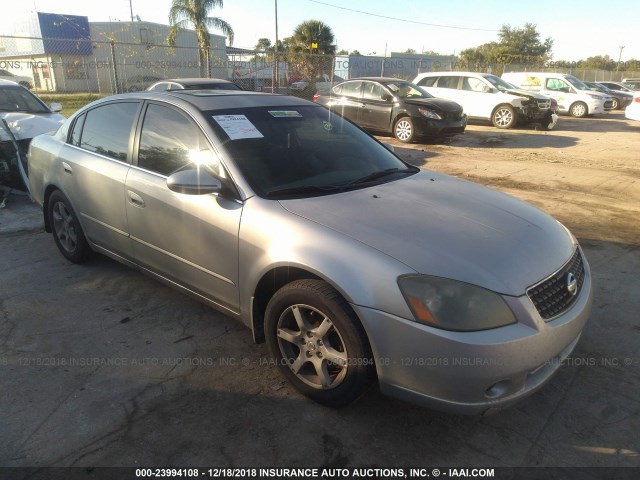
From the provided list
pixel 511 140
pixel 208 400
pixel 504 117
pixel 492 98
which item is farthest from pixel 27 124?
pixel 504 117

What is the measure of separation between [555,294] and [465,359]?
0.67 metres

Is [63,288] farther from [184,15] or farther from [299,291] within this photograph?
[184,15]

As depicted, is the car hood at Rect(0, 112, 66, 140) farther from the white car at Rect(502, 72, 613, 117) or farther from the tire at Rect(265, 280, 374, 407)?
the white car at Rect(502, 72, 613, 117)

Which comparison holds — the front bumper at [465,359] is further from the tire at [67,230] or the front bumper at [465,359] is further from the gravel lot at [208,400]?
the tire at [67,230]

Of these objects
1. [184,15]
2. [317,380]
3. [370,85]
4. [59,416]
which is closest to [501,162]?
[370,85]

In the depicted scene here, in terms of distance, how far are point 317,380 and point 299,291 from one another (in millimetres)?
543

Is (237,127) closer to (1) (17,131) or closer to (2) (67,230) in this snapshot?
(2) (67,230)

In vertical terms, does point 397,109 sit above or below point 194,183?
below

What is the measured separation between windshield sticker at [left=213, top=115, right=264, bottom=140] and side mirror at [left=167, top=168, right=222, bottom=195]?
39cm

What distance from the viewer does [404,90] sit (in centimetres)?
1263

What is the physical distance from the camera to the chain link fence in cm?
1934

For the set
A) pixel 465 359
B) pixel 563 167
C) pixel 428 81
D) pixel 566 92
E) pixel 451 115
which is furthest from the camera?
pixel 566 92

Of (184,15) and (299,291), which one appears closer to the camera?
(299,291)

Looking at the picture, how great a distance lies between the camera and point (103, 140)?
3.91 metres
